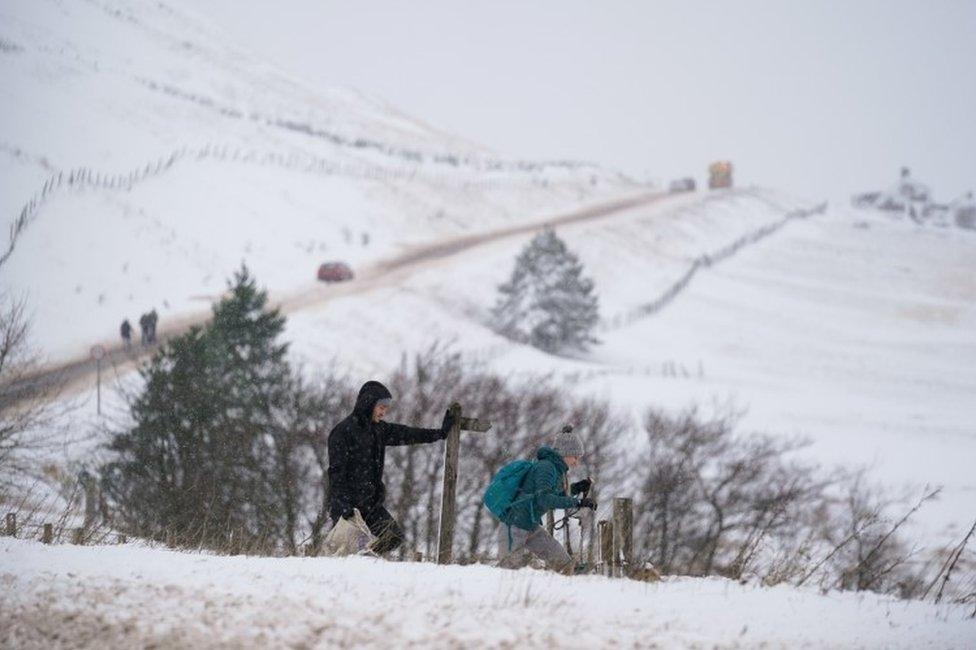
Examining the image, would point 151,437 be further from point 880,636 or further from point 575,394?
point 880,636

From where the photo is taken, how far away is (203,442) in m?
22.8

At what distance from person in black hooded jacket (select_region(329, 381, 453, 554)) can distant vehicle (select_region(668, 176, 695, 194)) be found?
90.5 metres

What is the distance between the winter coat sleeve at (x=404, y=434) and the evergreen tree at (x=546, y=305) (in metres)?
36.1

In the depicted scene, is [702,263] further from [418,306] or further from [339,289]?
[339,289]

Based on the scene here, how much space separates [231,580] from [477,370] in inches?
1085

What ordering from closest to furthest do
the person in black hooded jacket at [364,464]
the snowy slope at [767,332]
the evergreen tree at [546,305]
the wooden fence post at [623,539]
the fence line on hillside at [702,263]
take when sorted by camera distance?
1. the wooden fence post at [623,539]
2. the person in black hooded jacket at [364,464]
3. the snowy slope at [767,332]
4. the evergreen tree at [546,305]
5. the fence line on hillside at [702,263]

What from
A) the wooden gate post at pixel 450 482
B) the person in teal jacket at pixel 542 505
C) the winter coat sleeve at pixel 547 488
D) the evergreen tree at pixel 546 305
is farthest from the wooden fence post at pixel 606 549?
the evergreen tree at pixel 546 305

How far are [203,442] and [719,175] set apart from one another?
8608 centimetres

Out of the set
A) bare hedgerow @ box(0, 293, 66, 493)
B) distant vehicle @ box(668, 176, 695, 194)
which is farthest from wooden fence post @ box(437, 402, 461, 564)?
distant vehicle @ box(668, 176, 695, 194)

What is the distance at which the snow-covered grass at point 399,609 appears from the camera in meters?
4.96

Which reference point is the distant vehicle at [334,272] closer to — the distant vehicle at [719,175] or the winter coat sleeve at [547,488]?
the winter coat sleeve at [547,488]

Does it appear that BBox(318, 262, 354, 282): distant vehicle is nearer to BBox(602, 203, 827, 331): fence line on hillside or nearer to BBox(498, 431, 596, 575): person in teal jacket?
BBox(602, 203, 827, 331): fence line on hillside

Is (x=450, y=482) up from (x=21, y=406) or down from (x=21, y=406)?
down

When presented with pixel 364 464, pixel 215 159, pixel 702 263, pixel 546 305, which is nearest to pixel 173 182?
pixel 215 159
